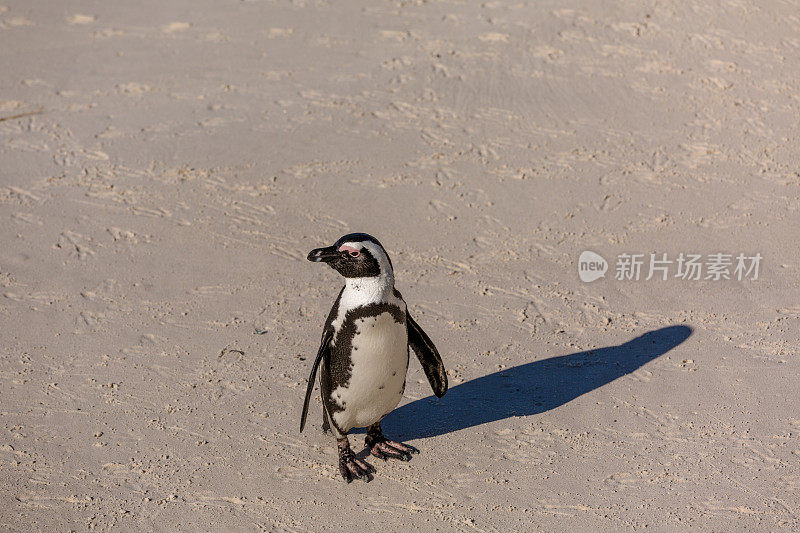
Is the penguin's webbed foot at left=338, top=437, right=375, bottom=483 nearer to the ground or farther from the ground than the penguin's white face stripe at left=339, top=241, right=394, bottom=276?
nearer to the ground

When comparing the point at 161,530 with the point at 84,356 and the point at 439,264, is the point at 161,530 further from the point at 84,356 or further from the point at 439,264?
the point at 439,264

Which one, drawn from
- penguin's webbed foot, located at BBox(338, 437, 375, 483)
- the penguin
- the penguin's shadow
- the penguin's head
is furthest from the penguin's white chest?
the penguin's shadow

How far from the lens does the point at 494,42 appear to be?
9.29 metres

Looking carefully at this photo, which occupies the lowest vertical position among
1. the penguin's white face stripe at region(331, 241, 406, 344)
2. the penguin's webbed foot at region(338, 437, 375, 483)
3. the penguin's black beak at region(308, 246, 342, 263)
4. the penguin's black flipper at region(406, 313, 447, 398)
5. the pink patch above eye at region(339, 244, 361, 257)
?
the penguin's webbed foot at region(338, 437, 375, 483)

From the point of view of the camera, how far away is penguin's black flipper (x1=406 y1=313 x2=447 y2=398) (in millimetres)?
5078

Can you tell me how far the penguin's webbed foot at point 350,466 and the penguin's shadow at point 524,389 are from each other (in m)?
0.34

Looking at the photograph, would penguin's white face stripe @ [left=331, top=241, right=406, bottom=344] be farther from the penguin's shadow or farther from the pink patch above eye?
the penguin's shadow

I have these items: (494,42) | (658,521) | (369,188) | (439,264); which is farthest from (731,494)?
(494,42)

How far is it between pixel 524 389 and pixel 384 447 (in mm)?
1019

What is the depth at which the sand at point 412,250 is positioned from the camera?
4.94 m

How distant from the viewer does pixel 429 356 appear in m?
5.14

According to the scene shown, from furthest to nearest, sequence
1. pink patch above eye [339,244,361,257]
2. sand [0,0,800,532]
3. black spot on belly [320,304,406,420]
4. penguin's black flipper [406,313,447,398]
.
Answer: penguin's black flipper [406,313,447,398] < sand [0,0,800,532] < black spot on belly [320,304,406,420] < pink patch above eye [339,244,361,257]

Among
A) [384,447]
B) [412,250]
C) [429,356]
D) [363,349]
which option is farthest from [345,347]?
[412,250]

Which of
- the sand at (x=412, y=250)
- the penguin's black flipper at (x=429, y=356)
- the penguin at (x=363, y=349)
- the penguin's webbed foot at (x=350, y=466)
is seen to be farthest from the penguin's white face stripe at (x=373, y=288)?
the sand at (x=412, y=250)
